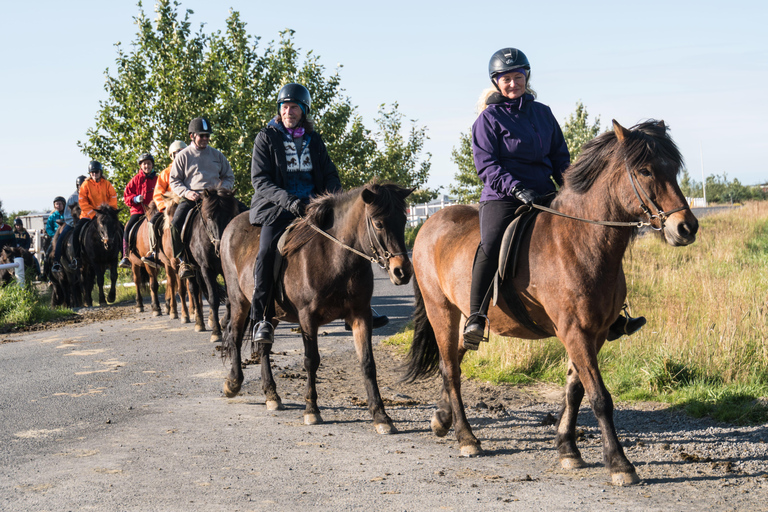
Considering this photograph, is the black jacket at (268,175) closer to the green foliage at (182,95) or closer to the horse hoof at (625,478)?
the horse hoof at (625,478)

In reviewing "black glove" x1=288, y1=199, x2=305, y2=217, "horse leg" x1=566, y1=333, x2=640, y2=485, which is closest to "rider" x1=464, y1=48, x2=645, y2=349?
"horse leg" x1=566, y1=333, x2=640, y2=485

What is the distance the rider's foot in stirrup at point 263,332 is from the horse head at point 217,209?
3.64 meters

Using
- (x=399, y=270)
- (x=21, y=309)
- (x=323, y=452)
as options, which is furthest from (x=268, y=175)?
(x=21, y=309)

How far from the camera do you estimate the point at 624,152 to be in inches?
182

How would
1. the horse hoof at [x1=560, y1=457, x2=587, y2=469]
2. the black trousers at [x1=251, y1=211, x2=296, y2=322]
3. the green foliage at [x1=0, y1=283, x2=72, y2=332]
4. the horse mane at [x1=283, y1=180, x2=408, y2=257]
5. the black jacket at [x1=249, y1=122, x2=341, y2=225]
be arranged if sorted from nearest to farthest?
the horse hoof at [x1=560, y1=457, x2=587, y2=469] → the horse mane at [x1=283, y1=180, x2=408, y2=257] → the black trousers at [x1=251, y1=211, x2=296, y2=322] → the black jacket at [x1=249, y1=122, x2=341, y2=225] → the green foliage at [x1=0, y1=283, x2=72, y2=332]

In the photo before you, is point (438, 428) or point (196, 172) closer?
point (438, 428)

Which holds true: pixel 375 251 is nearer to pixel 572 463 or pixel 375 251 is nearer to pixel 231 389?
pixel 572 463

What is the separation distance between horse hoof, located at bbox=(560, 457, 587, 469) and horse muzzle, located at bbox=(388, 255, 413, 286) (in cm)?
183

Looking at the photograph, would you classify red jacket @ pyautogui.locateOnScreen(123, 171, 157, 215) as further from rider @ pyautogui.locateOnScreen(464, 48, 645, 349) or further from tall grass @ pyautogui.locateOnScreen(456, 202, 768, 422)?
rider @ pyautogui.locateOnScreen(464, 48, 645, 349)

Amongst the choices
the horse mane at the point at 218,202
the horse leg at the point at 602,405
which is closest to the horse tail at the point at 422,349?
the horse leg at the point at 602,405

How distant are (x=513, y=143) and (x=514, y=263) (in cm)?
94

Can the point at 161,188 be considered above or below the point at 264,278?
above

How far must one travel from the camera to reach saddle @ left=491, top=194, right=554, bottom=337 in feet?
17.0

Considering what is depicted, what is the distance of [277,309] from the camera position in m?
7.16
